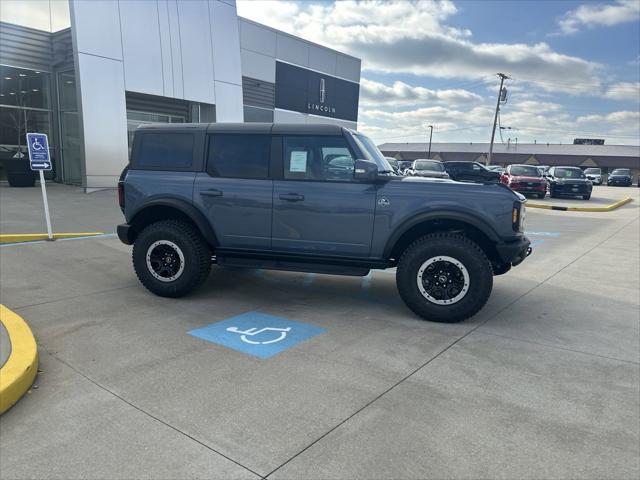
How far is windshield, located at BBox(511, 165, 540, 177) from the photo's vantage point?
21609 millimetres

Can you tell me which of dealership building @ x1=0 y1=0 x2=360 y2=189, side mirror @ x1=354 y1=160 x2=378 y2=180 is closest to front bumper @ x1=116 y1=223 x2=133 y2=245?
side mirror @ x1=354 y1=160 x2=378 y2=180

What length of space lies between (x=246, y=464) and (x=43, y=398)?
5.30 feet

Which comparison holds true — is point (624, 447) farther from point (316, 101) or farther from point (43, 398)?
point (316, 101)

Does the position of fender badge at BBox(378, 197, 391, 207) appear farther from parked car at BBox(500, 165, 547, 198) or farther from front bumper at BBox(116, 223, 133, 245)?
parked car at BBox(500, 165, 547, 198)

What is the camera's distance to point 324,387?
11.0ft

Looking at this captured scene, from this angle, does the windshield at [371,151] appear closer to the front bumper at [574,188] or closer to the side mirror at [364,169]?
the side mirror at [364,169]

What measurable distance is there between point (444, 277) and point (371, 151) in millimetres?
1684

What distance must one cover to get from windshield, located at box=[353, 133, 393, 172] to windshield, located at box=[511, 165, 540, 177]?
18.5 metres

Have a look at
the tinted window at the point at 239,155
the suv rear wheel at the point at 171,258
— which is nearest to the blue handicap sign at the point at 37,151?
the suv rear wheel at the point at 171,258

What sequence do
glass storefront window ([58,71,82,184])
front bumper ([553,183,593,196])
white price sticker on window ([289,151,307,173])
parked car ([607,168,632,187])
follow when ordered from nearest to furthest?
white price sticker on window ([289,151,307,173]) < glass storefront window ([58,71,82,184]) < front bumper ([553,183,593,196]) < parked car ([607,168,632,187])

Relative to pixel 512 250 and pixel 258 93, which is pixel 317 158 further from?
pixel 258 93

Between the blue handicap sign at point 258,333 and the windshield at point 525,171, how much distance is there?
2002cm

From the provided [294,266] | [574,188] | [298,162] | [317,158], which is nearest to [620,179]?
[574,188]

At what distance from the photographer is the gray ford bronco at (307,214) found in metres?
4.64
